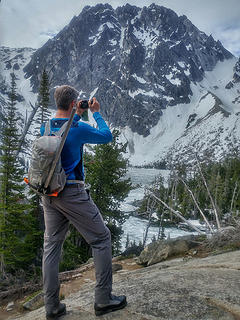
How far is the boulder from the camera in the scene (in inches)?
325

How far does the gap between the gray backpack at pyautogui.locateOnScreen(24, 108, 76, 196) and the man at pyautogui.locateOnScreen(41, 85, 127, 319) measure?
14cm

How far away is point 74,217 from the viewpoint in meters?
3.01

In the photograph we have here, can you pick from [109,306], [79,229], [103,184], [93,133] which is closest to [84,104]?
[93,133]

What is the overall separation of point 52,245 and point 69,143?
1135mm

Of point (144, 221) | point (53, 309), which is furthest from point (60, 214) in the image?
point (144, 221)

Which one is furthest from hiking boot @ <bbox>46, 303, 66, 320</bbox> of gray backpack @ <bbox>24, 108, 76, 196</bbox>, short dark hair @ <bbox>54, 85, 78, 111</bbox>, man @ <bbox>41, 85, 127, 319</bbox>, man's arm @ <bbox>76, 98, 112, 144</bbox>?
short dark hair @ <bbox>54, 85, 78, 111</bbox>

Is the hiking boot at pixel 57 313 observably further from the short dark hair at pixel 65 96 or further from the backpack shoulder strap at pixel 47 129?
the short dark hair at pixel 65 96

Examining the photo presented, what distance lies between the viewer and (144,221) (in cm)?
5047

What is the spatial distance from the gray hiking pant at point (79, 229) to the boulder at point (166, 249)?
17.9 feet

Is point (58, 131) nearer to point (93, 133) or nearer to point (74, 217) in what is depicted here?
point (93, 133)

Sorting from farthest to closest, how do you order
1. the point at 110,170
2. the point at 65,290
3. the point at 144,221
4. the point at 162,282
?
1. the point at 144,221
2. the point at 110,170
3. the point at 65,290
4. the point at 162,282

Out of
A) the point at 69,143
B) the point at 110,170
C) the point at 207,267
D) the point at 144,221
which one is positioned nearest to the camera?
the point at 69,143

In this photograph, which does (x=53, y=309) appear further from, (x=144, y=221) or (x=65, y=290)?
(x=144, y=221)

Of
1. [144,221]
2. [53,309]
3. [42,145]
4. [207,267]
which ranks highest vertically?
[42,145]
